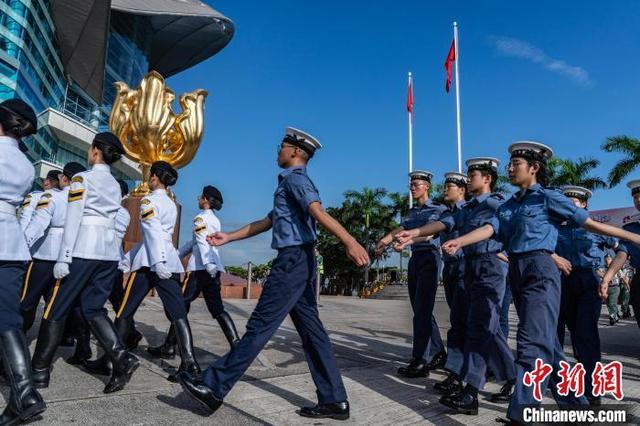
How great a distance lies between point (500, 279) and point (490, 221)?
0.52 metres

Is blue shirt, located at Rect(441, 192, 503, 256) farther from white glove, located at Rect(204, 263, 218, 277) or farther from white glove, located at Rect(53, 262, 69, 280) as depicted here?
white glove, located at Rect(53, 262, 69, 280)

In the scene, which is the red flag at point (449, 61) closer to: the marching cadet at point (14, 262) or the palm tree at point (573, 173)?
the palm tree at point (573, 173)

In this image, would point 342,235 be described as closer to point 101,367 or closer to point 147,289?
point 147,289

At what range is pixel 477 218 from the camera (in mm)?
3734

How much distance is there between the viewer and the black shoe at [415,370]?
4.24m

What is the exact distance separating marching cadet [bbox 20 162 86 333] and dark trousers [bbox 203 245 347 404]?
6.03 ft

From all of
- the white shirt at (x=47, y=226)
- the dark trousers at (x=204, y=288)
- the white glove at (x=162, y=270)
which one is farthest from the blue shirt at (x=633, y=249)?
the white shirt at (x=47, y=226)

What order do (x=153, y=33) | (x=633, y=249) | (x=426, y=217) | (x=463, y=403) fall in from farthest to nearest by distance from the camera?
(x=153, y=33)
(x=426, y=217)
(x=633, y=249)
(x=463, y=403)

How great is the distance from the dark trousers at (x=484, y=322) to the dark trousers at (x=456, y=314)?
9.6 inches

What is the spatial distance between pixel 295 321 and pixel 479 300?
4.59 ft

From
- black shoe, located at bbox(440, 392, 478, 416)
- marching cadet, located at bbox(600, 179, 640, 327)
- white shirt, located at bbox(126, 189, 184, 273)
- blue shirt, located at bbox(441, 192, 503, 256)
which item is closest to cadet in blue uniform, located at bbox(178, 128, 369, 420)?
black shoe, located at bbox(440, 392, 478, 416)

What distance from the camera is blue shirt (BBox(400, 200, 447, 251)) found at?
4469mm

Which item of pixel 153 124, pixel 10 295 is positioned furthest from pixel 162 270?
pixel 153 124

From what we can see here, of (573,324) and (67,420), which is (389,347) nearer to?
(573,324)
